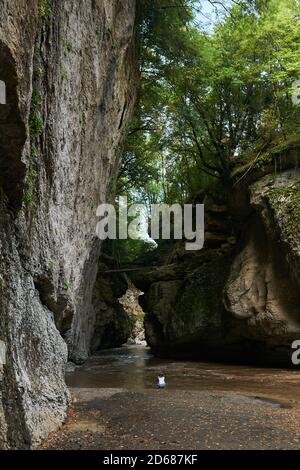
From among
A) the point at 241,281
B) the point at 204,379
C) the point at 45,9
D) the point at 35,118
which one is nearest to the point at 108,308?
the point at 241,281

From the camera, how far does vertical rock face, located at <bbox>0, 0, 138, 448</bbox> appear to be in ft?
20.4

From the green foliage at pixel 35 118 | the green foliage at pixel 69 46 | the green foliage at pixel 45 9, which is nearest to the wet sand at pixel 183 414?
the green foliage at pixel 35 118

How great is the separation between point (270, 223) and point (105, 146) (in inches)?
290

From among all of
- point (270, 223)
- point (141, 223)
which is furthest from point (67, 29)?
point (141, 223)

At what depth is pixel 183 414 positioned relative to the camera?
26.9ft

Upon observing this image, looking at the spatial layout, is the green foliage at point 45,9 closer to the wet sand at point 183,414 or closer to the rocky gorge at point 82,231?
the rocky gorge at point 82,231

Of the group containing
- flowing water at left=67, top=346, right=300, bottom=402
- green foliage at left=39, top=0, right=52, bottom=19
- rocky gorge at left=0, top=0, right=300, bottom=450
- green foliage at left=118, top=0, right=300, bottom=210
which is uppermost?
green foliage at left=118, top=0, right=300, bottom=210

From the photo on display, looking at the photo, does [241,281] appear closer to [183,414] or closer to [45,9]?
[183,414]

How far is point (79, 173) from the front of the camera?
40.2ft

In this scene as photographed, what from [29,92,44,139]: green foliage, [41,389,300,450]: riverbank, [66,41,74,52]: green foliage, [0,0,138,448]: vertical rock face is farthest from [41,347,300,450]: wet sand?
[66,41,74,52]: green foliage

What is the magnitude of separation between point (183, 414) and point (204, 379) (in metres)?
6.38

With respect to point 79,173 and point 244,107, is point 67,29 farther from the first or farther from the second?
point 244,107

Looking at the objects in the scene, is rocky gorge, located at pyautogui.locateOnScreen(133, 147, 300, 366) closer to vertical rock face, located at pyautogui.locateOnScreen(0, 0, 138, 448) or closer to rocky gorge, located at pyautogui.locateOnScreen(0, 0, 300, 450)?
rocky gorge, located at pyautogui.locateOnScreen(0, 0, 300, 450)

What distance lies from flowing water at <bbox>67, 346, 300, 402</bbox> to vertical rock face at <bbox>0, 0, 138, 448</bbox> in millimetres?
3231
